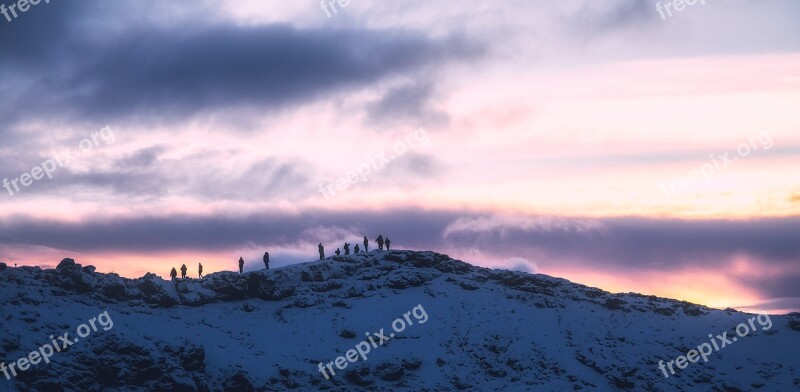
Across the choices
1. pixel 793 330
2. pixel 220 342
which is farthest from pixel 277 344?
pixel 793 330

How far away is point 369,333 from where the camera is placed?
6175 cm

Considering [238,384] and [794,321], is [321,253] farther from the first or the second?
[794,321]

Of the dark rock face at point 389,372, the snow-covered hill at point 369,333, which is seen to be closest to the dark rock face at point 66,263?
the snow-covered hill at point 369,333

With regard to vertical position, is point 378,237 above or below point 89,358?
above

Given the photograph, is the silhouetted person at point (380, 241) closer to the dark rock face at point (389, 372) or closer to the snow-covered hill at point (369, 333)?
the snow-covered hill at point (369, 333)

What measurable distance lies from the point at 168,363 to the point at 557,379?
30237 mm

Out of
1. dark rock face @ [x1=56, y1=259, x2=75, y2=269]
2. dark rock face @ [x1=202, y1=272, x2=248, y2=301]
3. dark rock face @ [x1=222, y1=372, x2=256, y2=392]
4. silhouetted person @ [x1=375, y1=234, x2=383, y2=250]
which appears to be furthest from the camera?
silhouetted person @ [x1=375, y1=234, x2=383, y2=250]

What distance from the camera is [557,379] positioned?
57750 mm

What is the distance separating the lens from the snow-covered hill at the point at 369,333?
4997 centimetres

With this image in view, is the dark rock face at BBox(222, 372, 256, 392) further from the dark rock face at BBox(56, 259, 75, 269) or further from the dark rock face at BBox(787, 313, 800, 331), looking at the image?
the dark rock face at BBox(787, 313, 800, 331)

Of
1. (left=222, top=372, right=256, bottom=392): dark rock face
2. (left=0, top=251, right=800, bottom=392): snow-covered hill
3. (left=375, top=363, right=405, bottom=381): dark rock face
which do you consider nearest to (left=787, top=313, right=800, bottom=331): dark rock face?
(left=0, top=251, right=800, bottom=392): snow-covered hill

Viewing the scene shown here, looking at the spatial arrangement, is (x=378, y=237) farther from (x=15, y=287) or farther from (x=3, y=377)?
(x=3, y=377)

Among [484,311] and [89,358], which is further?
[484,311]

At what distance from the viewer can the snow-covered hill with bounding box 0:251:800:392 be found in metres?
50.0
